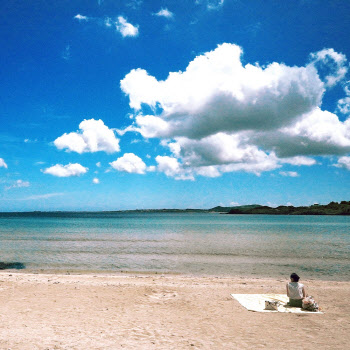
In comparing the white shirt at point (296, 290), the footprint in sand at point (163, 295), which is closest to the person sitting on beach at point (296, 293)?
the white shirt at point (296, 290)

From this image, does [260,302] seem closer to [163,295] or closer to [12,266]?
[163,295]

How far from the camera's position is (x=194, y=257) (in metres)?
30.5

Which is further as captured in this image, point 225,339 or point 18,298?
point 18,298

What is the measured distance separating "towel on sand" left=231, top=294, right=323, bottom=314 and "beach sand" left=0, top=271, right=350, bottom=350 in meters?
0.39

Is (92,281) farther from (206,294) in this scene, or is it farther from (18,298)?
(206,294)

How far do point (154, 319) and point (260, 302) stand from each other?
5.11 metres

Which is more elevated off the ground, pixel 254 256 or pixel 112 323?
pixel 112 323

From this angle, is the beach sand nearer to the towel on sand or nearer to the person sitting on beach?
the towel on sand

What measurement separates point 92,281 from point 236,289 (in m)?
8.64

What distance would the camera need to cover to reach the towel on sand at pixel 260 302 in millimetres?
12031

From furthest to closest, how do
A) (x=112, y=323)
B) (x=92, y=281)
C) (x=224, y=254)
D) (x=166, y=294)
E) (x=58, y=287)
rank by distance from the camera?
(x=224, y=254)
(x=92, y=281)
(x=58, y=287)
(x=166, y=294)
(x=112, y=323)

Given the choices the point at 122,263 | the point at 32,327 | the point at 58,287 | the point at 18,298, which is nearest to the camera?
the point at 32,327

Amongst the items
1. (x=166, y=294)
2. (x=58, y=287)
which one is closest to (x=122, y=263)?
(x=58, y=287)

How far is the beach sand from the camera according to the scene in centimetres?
871
